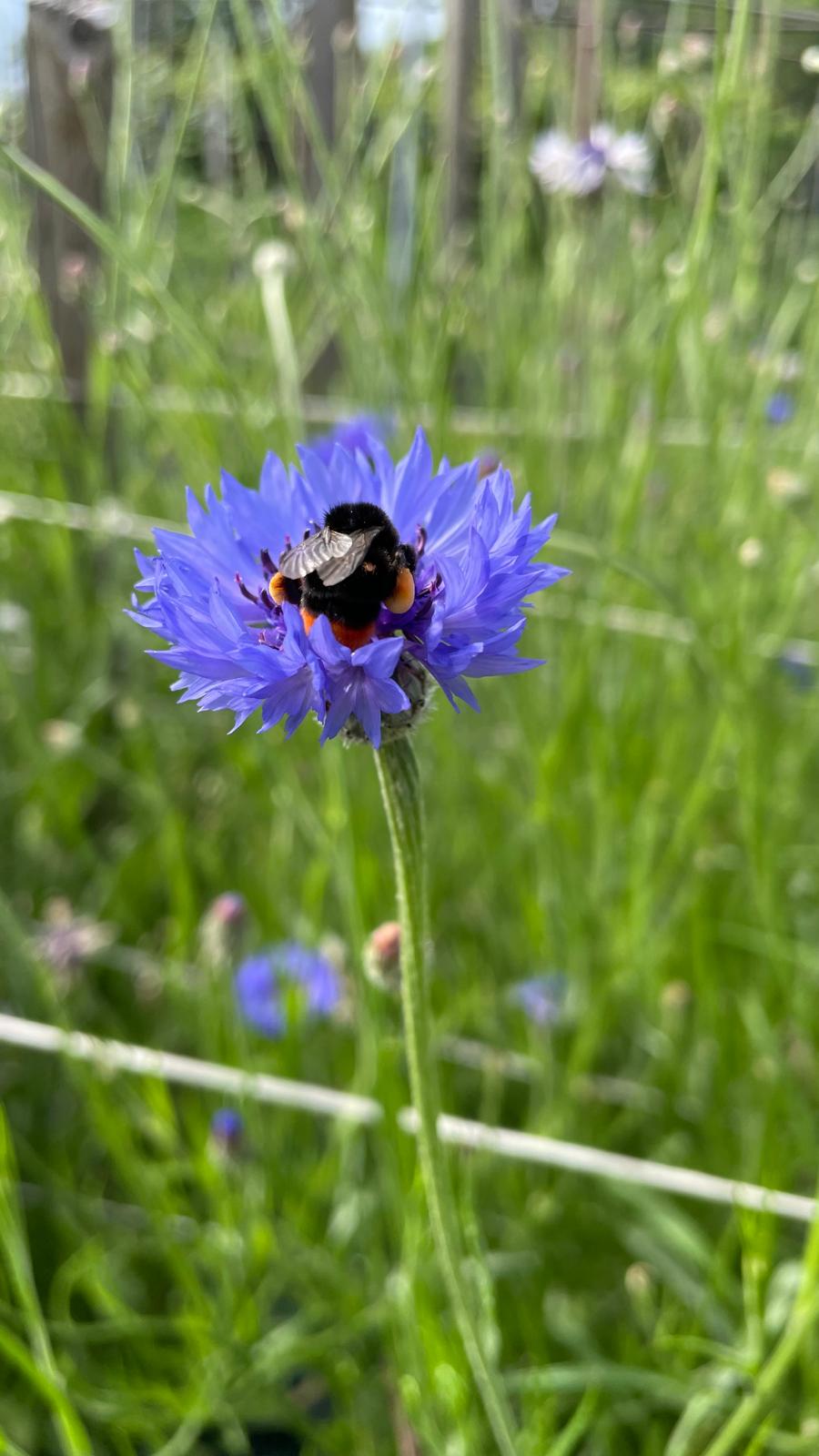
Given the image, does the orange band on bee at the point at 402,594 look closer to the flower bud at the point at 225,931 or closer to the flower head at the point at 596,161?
the flower bud at the point at 225,931

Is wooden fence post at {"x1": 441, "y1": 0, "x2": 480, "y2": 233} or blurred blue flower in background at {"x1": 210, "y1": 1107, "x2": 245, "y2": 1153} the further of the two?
wooden fence post at {"x1": 441, "y1": 0, "x2": 480, "y2": 233}

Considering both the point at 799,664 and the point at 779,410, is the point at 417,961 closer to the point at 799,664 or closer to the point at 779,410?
the point at 799,664

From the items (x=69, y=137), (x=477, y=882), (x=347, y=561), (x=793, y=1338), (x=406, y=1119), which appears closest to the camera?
(x=347, y=561)

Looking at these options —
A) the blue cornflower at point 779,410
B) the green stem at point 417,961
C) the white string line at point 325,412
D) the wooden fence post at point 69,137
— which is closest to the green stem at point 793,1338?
the green stem at point 417,961

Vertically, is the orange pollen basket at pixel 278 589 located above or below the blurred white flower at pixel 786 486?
below

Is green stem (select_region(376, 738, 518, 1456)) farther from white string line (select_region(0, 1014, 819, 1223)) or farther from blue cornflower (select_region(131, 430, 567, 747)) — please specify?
white string line (select_region(0, 1014, 819, 1223))

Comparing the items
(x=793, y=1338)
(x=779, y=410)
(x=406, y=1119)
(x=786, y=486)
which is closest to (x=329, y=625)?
(x=793, y=1338)

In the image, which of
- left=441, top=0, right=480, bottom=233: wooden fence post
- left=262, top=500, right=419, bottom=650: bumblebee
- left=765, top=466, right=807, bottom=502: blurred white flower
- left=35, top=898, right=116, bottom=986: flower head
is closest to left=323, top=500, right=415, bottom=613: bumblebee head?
left=262, top=500, right=419, bottom=650: bumblebee
